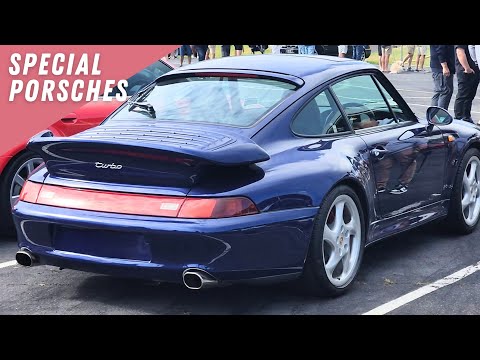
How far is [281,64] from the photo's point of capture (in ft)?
19.6

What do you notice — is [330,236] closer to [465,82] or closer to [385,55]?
[465,82]

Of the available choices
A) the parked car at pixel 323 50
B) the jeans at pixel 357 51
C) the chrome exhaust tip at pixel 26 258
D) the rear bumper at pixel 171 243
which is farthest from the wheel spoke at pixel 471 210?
the parked car at pixel 323 50

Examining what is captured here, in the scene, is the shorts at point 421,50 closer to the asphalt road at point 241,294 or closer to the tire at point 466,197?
the tire at point 466,197

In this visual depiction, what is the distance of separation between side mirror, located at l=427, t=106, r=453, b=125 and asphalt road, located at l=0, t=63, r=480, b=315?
3.40 feet

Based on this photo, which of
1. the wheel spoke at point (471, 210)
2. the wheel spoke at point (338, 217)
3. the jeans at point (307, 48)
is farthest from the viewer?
the jeans at point (307, 48)

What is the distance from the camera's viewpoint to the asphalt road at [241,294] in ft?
16.9

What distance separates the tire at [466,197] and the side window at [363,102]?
884 millimetres

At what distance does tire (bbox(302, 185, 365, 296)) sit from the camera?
16.8ft

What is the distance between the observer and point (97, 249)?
4.89 m

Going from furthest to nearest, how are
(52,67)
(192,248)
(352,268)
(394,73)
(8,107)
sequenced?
(394,73)
(52,67)
(8,107)
(352,268)
(192,248)

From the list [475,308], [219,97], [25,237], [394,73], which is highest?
[219,97]
